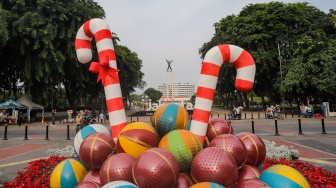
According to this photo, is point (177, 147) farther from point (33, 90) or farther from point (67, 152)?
point (33, 90)

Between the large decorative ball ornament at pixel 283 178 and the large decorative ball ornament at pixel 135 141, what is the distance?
169cm

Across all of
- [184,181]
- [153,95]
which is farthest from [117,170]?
[153,95]

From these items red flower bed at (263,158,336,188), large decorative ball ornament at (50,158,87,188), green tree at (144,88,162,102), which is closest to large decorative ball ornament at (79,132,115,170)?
large decorative ball ornament at (50,158,87,188)

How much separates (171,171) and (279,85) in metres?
32.8

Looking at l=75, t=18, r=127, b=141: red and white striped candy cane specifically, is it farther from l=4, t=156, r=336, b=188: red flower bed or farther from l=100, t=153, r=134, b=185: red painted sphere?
l=4, t=156, r=336, b=188: red flower bed

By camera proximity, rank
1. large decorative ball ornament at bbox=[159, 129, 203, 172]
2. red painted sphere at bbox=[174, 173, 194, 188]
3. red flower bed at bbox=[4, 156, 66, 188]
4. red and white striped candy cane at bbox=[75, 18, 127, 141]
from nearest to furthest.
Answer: red painted sphere at bbox=[174, 173, 194, 188] → large decorative ball ornament at bbox=[159, 129, 203, 172] → red flower bed at bbox=[4, 156, 66, 188] → red and white striped candy cane at bbox=[75, 18, 127, 141]

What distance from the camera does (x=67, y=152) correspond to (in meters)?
8.71

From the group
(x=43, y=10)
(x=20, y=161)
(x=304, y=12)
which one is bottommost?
(x=20, y=161)

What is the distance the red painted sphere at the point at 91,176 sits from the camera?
155 inches

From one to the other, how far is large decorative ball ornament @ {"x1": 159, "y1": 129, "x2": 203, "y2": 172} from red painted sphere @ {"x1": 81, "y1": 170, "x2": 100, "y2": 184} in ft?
3.57

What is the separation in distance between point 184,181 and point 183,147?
1.50 ft

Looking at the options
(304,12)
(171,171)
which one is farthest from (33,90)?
(304,12)

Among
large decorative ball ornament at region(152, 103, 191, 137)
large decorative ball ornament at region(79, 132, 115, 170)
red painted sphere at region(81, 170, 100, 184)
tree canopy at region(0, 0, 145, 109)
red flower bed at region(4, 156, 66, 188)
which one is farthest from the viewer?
tree canopy at region(0, 0, 145, 109)

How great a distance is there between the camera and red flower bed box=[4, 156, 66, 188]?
4934 millimetres
